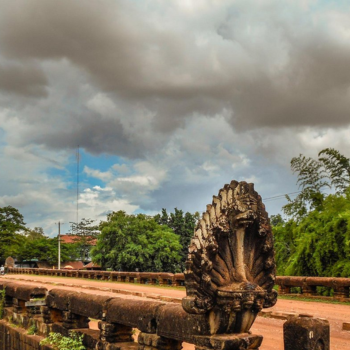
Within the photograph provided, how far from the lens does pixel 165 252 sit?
45.4m

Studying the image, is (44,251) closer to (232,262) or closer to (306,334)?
(232,262)

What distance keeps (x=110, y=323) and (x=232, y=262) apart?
248 centimetres

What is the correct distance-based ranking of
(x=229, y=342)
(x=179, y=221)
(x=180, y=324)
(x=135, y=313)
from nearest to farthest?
(x=229, y=342)
(x=180, y=324)
(x=135, y=313)
(x=179, y=221)

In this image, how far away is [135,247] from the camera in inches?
1757

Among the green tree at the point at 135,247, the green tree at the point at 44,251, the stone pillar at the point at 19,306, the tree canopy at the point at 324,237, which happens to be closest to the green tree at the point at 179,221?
the green tree at the point at 135,247

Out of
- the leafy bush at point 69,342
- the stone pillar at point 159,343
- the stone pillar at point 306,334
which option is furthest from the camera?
the leafy bush at point 69,342

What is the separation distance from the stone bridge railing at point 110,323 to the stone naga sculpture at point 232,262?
181 mm

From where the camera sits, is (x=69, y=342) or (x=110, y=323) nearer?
(x=110, y=323)

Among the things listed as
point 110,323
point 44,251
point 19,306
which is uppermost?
point 44,251

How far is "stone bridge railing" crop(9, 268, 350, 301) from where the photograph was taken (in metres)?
13.1

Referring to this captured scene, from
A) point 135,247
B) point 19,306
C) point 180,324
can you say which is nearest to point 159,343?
point 180,324

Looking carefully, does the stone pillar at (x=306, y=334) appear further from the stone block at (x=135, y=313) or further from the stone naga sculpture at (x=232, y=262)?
the stone block at (x=135, y=313)

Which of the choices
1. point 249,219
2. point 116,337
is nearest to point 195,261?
point 249,219

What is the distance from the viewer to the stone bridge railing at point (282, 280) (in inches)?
516
